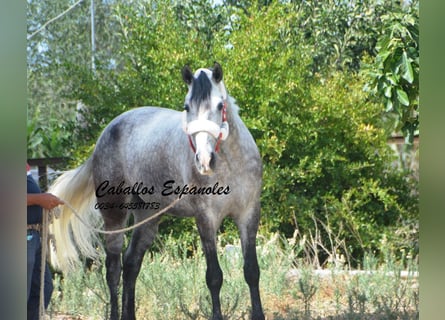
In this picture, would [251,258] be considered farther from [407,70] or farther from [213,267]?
[407,70]

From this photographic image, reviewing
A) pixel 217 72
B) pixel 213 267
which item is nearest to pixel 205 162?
pixel 217 72

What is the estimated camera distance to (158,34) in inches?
209

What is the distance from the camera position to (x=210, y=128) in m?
4.40

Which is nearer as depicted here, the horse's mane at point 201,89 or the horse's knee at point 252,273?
the horse's mane at point 201,89

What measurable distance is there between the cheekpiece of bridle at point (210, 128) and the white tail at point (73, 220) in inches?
34.9

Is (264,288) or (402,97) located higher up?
(402,97)

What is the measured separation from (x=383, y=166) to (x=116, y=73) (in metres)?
1.96

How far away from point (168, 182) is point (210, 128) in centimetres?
52

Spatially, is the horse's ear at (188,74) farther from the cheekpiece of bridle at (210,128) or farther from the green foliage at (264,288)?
the green foliage at (264,288)

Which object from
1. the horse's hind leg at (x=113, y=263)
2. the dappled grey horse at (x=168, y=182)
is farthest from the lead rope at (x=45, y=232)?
the horse's hind leg at (x=113, y=263)

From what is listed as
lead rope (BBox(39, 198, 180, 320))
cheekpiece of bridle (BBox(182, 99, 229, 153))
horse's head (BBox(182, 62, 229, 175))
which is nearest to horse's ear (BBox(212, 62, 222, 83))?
horse's head (BBox(182, 62, 229, 175))

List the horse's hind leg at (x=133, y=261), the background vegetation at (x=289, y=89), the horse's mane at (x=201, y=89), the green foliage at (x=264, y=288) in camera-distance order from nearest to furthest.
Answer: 1. the horse's mane at (x=201, y=89)
2. the green foliage at (x=264, y=288)
3. the horse's hind leg at (x=133, y=261)
4. the background vegetation at (x=289, y=89)

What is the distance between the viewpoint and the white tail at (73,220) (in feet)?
16.5
